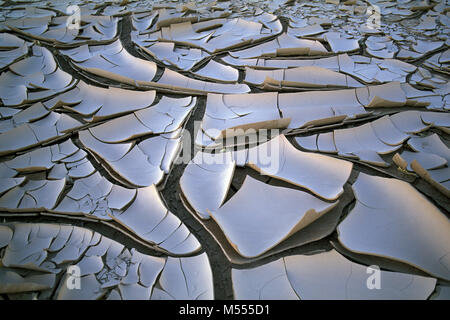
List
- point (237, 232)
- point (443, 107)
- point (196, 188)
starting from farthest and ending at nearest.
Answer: point (443, 107)
point (196, 188)
point (237, 232)

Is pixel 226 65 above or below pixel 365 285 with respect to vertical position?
above

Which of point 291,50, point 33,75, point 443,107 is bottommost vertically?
point 443,107
